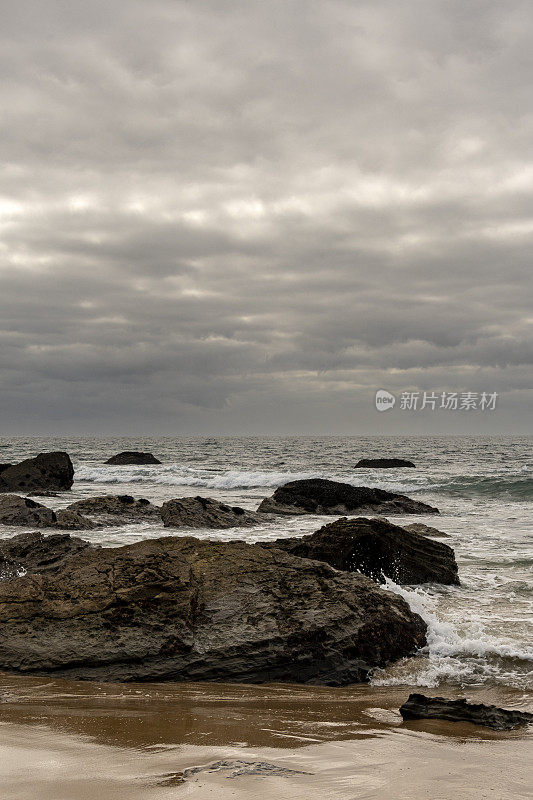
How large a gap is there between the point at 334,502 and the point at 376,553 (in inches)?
422

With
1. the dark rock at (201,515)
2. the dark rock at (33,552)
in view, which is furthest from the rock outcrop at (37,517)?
the dark rock at (33,552)

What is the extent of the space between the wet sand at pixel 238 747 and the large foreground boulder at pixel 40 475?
80.1ft

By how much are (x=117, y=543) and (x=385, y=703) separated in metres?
8.96

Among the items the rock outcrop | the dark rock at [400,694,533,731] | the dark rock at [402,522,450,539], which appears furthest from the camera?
the rock outcrop

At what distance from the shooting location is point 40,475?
2828 centimetres

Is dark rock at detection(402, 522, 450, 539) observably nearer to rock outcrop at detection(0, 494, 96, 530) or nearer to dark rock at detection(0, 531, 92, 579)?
dark rock at detection(0, 531, 92, 579)

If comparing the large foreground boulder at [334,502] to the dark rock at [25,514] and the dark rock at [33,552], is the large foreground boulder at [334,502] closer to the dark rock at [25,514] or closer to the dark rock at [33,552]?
the dark rock at [25,514]

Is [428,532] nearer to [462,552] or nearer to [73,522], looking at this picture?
[462,552]

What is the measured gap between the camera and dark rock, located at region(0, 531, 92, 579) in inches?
362

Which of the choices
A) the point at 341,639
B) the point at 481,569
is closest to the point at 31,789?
the point at 341,639

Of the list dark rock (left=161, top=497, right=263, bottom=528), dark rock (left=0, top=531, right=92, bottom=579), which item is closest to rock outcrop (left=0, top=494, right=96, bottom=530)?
dark rock (left=161, top=497, right=263, bottom=528)

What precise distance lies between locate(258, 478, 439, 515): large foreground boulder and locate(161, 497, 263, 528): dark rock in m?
2.91

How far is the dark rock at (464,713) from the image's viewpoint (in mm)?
4176

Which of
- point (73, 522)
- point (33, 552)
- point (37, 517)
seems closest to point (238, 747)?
point (33, 552)
